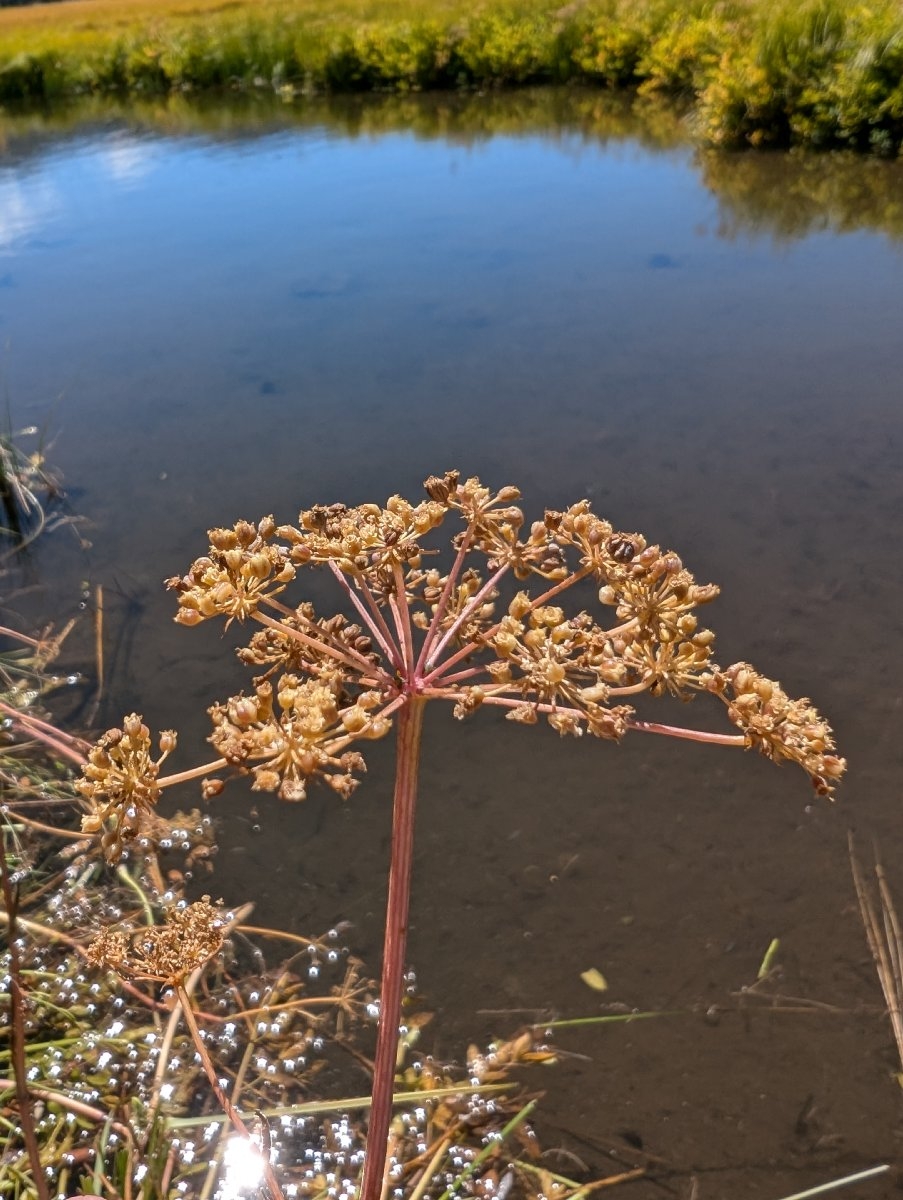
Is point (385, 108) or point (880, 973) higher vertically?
point (385, 108)

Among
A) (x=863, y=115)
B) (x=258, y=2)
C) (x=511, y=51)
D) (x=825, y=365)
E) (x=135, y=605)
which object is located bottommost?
(x=135, y=605)

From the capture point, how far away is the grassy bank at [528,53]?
30.9 ft

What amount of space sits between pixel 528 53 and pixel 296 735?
1768 cm

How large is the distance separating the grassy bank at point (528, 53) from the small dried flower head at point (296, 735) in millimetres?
9910

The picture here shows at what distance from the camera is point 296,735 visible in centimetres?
107

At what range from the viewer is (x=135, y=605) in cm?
390

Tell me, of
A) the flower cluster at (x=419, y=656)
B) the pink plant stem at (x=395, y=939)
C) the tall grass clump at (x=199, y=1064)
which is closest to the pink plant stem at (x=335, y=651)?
the flower cluster at (x=419, y=656)

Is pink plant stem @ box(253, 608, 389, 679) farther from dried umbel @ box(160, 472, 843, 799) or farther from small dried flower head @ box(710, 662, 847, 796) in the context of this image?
small dried flower head @ box(710, 662, 847, 796)

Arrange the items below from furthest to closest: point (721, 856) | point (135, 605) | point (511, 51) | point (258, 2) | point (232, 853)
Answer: point (258, 2), point (511, 51), point (135, 605), point (232, 853), point (721, 856)

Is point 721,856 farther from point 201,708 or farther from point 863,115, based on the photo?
point 863,115

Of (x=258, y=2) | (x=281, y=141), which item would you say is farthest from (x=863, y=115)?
(x=258, y=2)

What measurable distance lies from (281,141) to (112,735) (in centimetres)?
1458

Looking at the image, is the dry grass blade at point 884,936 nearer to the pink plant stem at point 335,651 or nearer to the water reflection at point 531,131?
the pink plant stem at point 335,651

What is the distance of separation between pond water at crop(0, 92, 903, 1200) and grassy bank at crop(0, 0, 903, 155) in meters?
0.72
